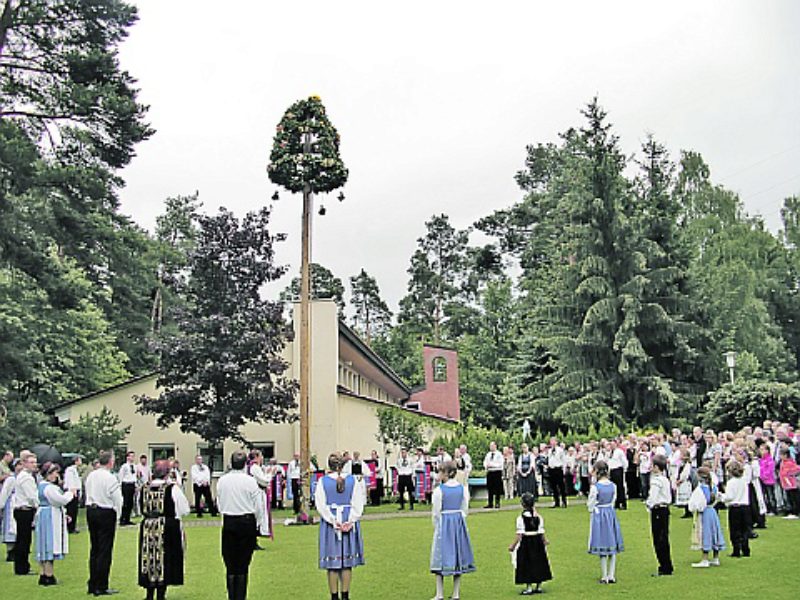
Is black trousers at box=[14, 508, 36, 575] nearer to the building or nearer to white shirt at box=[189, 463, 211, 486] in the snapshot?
white shirt at box=[189, 463, 211, 486]

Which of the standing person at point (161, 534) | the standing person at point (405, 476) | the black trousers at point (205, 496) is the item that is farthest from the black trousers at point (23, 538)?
the standing person at point (405, 476)

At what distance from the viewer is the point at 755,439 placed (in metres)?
19.7

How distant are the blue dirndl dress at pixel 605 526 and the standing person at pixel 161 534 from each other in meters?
5.75

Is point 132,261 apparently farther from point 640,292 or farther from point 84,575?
point 640,292

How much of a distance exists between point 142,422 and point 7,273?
9.15m

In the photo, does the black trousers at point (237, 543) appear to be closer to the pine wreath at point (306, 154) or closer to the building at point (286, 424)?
the pine wreath at point (306, 154)

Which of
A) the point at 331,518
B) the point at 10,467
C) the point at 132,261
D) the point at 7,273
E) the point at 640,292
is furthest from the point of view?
the point at 640,292

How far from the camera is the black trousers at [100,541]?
1211 centimetres

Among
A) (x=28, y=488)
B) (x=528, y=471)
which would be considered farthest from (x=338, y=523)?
(x=528, y=471)

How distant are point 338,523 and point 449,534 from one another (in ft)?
4.69

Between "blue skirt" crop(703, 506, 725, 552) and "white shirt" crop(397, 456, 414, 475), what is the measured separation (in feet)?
48.2

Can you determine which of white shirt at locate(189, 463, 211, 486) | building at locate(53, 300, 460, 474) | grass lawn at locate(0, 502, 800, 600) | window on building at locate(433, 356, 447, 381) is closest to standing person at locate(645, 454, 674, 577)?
grass lawn at locate(0, 502, 800, 600)

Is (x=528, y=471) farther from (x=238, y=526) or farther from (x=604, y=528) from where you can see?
(x=238, y=526)

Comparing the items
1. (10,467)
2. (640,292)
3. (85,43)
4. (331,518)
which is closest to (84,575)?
(10,467)
